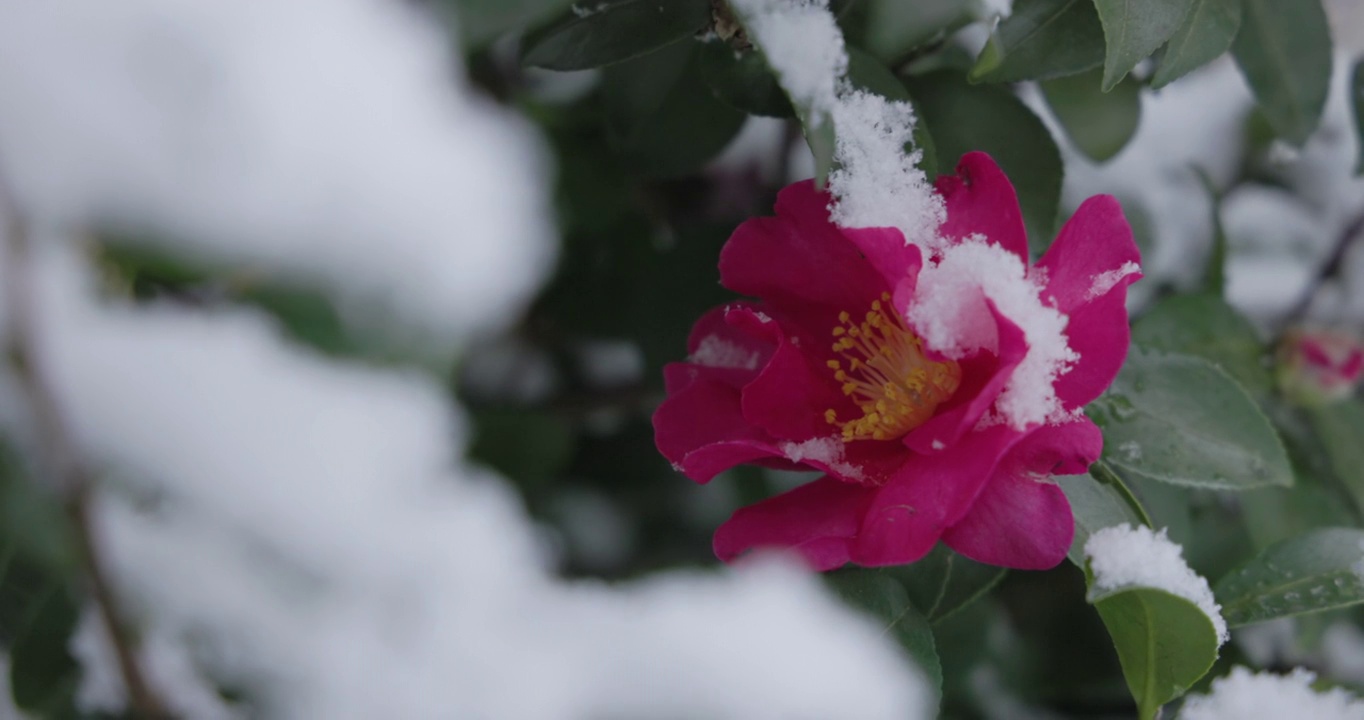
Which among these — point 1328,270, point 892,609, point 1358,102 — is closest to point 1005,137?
point 892,609

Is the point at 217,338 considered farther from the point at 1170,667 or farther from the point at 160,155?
the point at 1170,667

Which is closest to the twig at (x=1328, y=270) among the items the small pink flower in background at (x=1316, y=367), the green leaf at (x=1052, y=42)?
the small pink flower in background at (x=1316, y=367)

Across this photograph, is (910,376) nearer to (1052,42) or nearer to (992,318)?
(992,318)

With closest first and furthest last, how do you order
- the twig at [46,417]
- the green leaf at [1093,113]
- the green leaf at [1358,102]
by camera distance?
the twig at [46,417]
the green leaf at [1093,113]
the green leaf at [1358,102]

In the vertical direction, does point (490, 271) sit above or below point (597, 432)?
above

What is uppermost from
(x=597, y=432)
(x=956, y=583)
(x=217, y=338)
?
(x=217, y=338)

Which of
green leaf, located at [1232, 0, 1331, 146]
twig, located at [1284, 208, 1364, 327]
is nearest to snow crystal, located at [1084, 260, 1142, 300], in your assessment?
green leaf, located at [1232, 0, 1331, 146]

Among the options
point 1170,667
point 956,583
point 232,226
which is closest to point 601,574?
point 956,583

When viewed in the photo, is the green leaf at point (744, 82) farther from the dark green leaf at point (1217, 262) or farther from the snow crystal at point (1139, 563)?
the dark green leaf at point (1217, 262)
